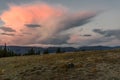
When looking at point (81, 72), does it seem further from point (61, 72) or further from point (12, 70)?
point (12, 70)

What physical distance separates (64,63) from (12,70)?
604 cm

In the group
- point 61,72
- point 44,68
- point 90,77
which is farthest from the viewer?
point 44,68

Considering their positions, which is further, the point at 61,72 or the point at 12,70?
the point at 12,70

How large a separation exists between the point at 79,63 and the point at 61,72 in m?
3.69

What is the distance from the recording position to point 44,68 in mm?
32719

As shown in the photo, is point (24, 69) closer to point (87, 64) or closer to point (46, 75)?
point (46, 75)

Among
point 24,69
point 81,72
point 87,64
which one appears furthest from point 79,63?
point 24,69

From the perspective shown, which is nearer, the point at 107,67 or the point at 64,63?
the point at 107,67

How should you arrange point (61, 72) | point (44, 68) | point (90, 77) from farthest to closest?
point (44, 68) → point (61, 72) → point (90, 77)

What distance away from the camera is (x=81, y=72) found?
98.7 ft

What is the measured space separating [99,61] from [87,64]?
187cm

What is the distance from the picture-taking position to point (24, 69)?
33.3 metres

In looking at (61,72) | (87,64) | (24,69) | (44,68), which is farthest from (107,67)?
(24,69)

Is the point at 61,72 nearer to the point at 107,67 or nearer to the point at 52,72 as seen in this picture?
the point at 52,72
